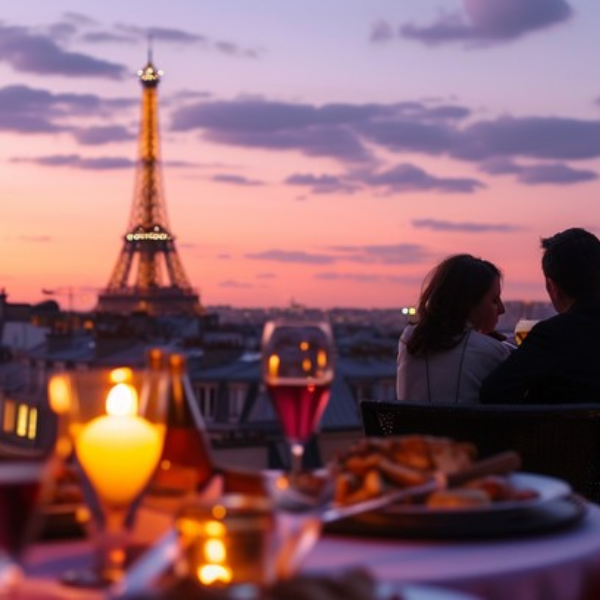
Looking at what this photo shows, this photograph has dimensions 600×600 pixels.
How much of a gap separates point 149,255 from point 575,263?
5132 cm

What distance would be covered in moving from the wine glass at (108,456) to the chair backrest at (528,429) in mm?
1708

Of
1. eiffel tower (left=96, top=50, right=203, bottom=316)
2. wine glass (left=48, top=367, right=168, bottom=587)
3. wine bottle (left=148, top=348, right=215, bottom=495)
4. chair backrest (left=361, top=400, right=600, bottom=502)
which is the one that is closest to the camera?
wine glass (left=48, top=367, right=168, bottom=587)

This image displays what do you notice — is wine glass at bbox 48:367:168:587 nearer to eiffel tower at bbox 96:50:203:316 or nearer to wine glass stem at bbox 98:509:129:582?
wine glass stem at bbox 98:509:129:582

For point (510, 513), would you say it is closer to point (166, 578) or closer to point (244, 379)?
point (166, 578)

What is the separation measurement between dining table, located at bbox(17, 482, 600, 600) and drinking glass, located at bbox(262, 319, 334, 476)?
0.12 meters

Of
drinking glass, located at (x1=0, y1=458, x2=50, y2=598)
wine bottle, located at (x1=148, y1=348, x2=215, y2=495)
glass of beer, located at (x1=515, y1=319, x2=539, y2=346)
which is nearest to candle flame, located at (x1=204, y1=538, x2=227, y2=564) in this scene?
drinking glass, located at (x1=0, y1=458, x2=50, y2=598)

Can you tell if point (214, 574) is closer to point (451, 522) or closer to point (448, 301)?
point (451, 522)

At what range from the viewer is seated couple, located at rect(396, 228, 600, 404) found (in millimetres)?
3123

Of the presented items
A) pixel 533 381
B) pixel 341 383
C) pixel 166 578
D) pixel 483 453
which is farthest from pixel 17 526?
pixel 341 383

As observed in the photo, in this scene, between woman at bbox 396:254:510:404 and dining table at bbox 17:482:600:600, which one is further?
woman at bbox 396:254:510:404

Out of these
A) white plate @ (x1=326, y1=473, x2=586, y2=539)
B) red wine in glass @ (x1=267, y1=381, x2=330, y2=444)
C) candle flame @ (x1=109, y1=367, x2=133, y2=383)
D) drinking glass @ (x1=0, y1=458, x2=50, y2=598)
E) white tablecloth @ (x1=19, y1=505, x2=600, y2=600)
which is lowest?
white tablecloth @ (x1=19, y1=505, x2=600, y2=600)

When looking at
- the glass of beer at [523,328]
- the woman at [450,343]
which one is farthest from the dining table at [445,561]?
the glass of beer at [523,328]

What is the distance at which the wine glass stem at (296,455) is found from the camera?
4.47ft

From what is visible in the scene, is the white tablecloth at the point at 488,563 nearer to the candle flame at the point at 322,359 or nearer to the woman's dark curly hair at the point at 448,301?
the candle flame at the point at 322,359
